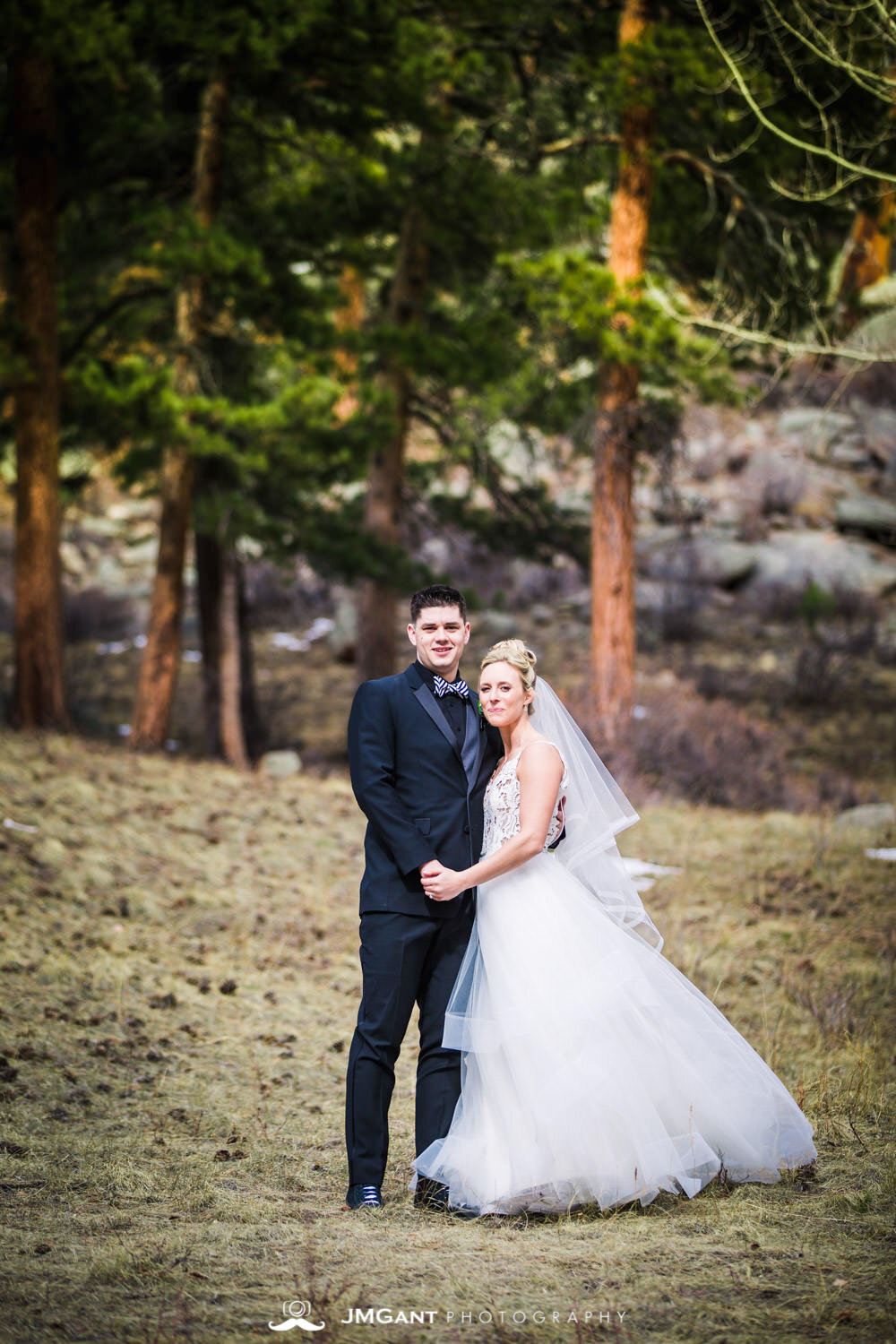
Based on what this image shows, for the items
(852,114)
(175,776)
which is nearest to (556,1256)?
(175,776)

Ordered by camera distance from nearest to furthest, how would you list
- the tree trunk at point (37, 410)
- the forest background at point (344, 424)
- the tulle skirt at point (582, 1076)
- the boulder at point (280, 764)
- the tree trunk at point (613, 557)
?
the tulle skirt at point (582, 1076) < the forest background at point (344, 424) < the tree trunk at point (37, 410) < the tree trunk at point (613, 557) < the boulder at point (280, 764)

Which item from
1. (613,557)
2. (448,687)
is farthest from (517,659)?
(613,557)

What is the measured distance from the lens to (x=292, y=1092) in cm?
578

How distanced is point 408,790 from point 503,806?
0.37 metres

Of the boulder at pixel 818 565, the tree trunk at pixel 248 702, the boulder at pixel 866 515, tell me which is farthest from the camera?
the boulder at pixel 866 515

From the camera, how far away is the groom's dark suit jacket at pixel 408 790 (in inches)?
161

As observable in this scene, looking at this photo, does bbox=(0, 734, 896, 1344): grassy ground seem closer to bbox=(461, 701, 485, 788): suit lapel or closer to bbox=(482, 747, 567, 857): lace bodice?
bbox=(482, 747, 567, 857): lace bodice

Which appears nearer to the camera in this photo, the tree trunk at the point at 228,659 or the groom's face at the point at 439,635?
the groom's face at the point at 439,635

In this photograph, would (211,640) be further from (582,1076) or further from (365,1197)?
(582,1076)

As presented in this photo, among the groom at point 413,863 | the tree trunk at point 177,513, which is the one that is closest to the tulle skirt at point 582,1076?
the groom at point 413,863

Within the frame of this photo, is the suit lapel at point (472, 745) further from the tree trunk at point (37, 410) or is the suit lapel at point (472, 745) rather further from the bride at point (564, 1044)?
the tree trunk at point (37, 410)

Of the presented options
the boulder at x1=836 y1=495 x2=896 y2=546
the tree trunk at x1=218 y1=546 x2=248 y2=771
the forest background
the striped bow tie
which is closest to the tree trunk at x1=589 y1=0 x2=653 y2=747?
the forest background

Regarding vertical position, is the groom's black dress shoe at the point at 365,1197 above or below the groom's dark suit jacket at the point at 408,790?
below

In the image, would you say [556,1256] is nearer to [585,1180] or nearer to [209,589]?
[585,1180]
